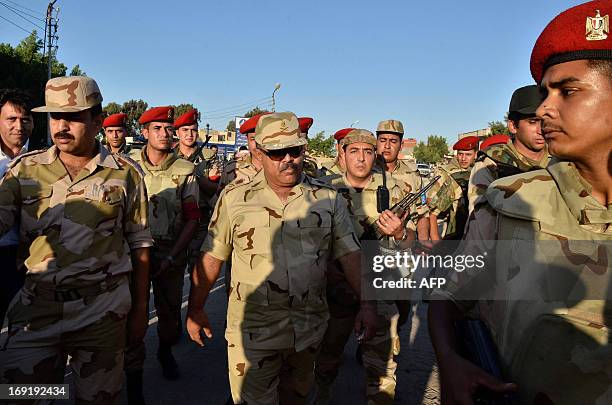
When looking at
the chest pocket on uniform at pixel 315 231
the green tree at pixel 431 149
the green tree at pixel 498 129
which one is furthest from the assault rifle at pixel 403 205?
the green tree at pixel 431 149

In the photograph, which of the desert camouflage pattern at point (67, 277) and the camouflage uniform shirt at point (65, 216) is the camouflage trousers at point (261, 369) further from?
the camouflage uniform shirt at point (65, 216)

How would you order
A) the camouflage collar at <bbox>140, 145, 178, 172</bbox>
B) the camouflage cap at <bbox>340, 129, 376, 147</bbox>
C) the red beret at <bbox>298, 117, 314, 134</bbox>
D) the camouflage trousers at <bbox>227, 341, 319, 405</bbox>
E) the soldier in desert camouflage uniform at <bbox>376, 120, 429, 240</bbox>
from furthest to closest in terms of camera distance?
the red beret at <bbox>298, 117, 314, 134</bbox> → the soldier in desert camouflage uniform at <bbox>376, 120, 429, 240</bbox> → the camouflage collar at <bbox>140, 145, 178, 172</bbox> → the camouflage cap at <bbox>340, 129, 376, 147</bbox> → the camouflage trousers at <bbox>227, 341, 319, 405</bbox>

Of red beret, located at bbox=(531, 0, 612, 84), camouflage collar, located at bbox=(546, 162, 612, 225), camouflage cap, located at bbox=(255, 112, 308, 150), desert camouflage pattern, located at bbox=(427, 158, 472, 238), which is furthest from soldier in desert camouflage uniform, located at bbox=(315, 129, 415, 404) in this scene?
red beret, located at bbox=(531, 0, 612, 84)

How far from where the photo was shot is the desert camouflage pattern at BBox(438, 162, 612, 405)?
0.93 meters

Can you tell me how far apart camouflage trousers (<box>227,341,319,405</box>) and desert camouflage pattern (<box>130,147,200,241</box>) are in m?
1.82

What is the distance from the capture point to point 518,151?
306cm

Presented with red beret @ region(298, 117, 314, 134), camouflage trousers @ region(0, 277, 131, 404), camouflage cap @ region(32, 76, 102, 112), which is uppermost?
red beret @ region(298, 117, 314, 134)

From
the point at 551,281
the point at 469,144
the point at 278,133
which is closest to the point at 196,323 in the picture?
the point at 278,133

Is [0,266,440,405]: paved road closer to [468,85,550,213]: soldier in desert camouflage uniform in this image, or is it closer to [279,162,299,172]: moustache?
[468,85,550,213]: soldier in desert camouflage uniform

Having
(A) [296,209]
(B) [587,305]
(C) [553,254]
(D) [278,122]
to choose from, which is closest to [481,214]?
(C) [553,254]

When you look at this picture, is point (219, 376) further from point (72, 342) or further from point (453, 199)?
point (453, 199)

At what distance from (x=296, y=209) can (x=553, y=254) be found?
1702 mm

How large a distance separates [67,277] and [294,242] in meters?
1.29

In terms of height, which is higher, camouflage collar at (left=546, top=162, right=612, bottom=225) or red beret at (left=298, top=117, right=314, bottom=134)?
red beret at (left=298, top=117, right=314, bottom=134)
